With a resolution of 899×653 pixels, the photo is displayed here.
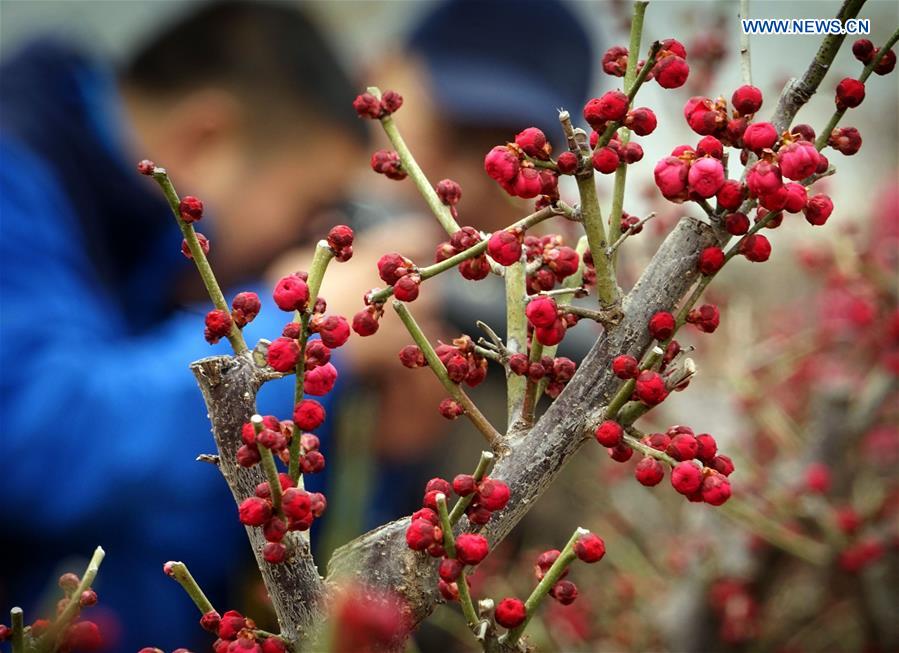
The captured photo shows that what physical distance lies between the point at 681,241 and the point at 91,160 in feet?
5.38

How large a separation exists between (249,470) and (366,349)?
105 centimetres

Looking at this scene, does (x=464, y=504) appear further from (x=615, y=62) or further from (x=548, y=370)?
(x=615, y=62)

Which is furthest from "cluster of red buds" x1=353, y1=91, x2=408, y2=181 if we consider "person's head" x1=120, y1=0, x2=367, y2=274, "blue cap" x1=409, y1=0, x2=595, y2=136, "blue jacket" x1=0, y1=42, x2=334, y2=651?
"blue cap" x1=409, y1=0, x2=595, y2=136

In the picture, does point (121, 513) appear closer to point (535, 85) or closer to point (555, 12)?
point (535, 85)

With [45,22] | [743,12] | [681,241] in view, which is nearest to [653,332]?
[681,241]

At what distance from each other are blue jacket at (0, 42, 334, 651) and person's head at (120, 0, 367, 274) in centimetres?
12

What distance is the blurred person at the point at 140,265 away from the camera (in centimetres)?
139

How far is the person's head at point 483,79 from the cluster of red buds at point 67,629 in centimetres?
165

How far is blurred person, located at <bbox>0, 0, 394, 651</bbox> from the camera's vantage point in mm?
1389

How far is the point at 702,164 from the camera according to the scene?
0.37 meters

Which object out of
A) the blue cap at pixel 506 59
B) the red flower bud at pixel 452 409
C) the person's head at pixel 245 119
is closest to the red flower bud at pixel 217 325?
the red flower bud at pixel 452 409

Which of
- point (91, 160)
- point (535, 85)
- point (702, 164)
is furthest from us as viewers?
point (535, 85)

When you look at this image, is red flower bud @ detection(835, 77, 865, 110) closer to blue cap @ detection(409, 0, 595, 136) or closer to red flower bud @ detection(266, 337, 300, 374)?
red flower bud @ detection(266, 337, 300, 374)

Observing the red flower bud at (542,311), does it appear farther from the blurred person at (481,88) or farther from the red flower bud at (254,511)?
the blurred person at (481,88)
